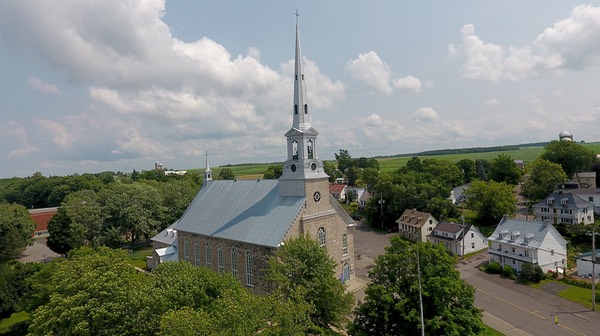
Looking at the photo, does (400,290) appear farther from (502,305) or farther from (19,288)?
(19,288)

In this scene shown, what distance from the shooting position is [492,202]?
6278cm

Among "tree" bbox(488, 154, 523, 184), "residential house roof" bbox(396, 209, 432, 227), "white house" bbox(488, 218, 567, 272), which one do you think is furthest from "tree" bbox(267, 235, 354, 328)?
"tree" bbox(488, 154, 523, 184)

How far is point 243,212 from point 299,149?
31.6 feet

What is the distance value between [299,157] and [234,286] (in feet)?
53.6

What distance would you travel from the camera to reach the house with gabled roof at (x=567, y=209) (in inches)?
2154

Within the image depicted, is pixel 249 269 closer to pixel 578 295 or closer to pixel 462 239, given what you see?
pixel 462 239

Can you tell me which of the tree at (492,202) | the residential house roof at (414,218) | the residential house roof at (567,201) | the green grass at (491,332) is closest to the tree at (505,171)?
the tree at (492,202)

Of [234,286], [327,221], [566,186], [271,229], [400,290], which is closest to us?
[400,290]

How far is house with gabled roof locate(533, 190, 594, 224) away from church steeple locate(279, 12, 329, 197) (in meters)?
43.3

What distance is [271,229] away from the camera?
112 ft

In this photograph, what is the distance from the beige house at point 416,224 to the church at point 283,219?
24.1 meters

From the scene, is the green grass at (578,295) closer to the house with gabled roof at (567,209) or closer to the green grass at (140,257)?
the house with gabled roof at (567,209)

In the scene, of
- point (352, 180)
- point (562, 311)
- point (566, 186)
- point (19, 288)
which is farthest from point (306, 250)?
point (352, 180)

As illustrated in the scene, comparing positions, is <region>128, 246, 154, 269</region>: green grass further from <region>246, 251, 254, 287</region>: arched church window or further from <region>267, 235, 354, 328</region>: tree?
<region>267, 235, 354, 328</region>: tree
